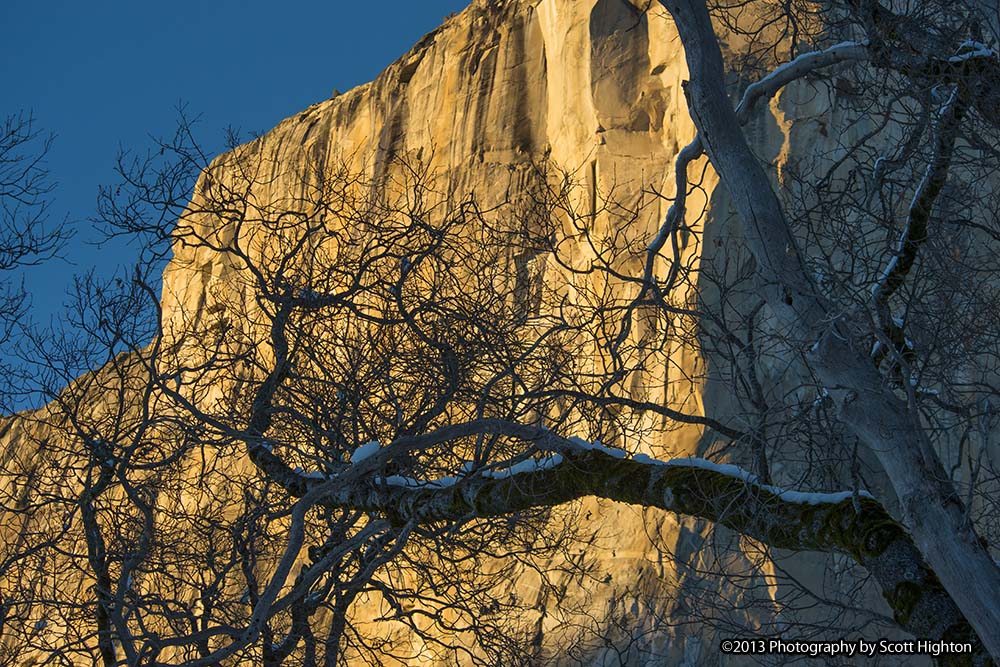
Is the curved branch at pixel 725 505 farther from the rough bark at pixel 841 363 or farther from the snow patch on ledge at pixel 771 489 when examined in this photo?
the rough bark at pixel 841 363

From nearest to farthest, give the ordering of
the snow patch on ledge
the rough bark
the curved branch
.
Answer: the rough bark < the curved branch < the snow patch on ledge

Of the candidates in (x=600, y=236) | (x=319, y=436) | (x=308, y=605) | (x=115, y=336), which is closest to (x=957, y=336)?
(x=319, y=436)

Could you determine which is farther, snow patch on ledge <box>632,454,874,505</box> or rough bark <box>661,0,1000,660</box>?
snow patch on ledge <box>632,454,874,505</box>

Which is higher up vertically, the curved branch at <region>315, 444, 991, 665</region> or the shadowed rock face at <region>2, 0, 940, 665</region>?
the shadowed rock face at <region>2, 0, 940, 665</region>

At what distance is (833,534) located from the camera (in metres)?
4.29

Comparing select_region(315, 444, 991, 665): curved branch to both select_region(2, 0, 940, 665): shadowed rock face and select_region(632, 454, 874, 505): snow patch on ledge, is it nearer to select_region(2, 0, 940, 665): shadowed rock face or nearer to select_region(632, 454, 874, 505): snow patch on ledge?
select_region(632, 454, 874, 505): snow patch on ledge

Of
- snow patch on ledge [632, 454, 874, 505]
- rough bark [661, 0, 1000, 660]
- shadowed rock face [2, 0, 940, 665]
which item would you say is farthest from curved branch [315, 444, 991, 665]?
shadowed rock face [2, 0, 940, 665]

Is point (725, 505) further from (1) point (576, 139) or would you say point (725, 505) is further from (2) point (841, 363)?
(1) point (576, 139)

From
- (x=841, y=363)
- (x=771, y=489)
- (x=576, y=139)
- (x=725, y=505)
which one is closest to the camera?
(x=841, y=363)

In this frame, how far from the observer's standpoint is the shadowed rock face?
1359 centimetres

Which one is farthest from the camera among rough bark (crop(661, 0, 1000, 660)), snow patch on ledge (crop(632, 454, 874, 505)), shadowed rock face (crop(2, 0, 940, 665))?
shadowed rock face (crop(2, 0, 940, 665))

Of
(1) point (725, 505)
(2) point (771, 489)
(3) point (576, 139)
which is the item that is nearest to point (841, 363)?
(2) point (771, 489)

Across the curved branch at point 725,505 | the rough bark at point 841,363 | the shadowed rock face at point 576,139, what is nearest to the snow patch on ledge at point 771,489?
the curved branch at point 725,505

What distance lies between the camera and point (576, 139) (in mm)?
17922
